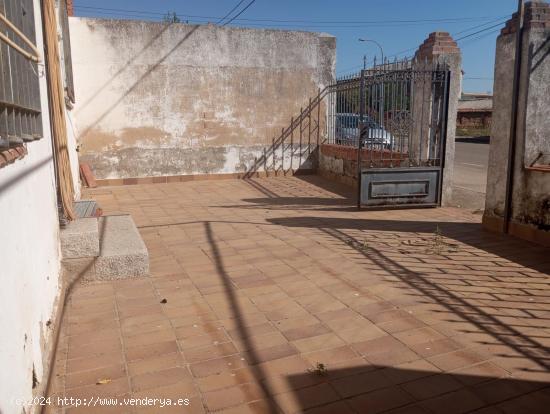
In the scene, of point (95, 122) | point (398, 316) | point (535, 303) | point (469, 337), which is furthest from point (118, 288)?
point (95, 122)

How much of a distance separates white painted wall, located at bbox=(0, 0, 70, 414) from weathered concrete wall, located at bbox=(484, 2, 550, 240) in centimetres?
525

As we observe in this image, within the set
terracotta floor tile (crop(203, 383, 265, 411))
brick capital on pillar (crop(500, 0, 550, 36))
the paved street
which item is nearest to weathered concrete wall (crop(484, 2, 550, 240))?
brick capital on pillar (crop(500, 0, 550, 36))

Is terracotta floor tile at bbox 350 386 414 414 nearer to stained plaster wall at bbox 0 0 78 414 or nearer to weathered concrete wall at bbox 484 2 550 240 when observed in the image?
stained plaster wall at bbox 0 0 78 414

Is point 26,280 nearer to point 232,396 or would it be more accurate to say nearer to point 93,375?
point 93,375

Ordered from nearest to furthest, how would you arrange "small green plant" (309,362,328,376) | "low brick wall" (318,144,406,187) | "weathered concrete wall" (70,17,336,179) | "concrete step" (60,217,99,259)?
"small green plant" (309,362,328,376) < "concrete step" (60,217,99,259) < "low brick wall" (318,144,406,187) < "weathered concrete wall" (70,17,336,179)

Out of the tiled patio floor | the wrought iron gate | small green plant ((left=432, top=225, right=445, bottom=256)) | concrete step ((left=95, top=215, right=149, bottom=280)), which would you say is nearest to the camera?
the tiled patio floor

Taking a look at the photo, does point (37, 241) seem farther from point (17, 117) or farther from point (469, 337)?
point (469, 337)

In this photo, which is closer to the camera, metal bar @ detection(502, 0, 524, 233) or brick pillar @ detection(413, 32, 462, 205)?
metal bar @ detection(502, 0, 524, 233)

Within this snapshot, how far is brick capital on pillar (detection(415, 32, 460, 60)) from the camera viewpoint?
25.9 ft

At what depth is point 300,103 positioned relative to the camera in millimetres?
12094

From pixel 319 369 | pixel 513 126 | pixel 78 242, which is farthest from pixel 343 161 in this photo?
pixel 319 369

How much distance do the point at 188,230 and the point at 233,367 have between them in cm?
376

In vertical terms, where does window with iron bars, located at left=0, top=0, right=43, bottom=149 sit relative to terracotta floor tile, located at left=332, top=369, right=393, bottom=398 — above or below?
above

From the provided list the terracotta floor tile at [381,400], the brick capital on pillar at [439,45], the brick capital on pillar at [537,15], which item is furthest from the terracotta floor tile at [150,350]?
the brick capital on pillar at [439,45]
